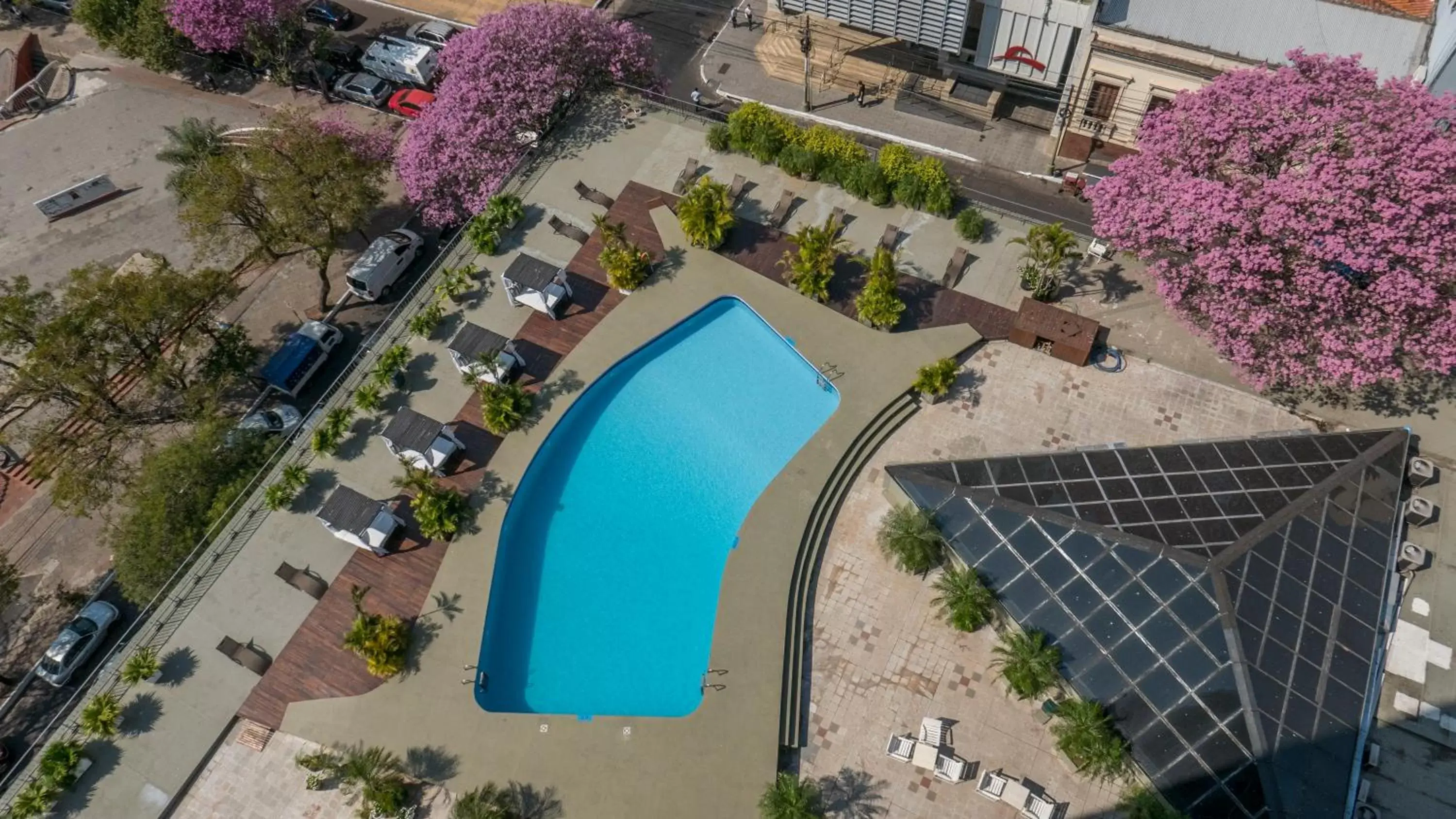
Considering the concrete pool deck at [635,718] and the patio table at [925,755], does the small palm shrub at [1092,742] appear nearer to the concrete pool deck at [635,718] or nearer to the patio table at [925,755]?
the patio table at [925,755]

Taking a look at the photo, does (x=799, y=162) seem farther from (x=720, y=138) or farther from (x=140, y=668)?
(x=140, y=668)

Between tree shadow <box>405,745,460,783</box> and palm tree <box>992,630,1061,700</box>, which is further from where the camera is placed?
tree shadow <box>405,745,460,783</box>

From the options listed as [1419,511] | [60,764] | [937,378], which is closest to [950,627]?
[937,378]

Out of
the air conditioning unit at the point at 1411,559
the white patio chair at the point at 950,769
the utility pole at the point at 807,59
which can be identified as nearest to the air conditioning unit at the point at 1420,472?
the air conditioning unit at the point at 1411,559

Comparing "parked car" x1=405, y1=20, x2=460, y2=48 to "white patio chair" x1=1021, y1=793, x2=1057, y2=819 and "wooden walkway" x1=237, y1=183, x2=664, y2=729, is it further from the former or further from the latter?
"white patio chair" x1=1021, y1=793, x2=1057, y2=819

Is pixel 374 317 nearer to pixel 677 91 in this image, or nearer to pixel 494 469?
pixel 494 469

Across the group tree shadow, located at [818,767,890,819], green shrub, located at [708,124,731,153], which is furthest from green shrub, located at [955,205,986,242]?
tree shadow, located at [818,767,890,819]
